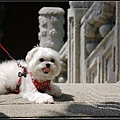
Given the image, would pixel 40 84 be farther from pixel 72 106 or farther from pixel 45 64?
pixel 72 106

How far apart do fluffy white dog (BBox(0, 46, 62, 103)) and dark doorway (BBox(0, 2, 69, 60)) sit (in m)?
12.0

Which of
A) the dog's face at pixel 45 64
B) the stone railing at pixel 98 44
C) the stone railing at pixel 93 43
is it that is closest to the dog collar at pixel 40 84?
the dog's face at pixel 45 64

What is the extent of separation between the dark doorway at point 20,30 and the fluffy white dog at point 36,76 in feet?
39.5

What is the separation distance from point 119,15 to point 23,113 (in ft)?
12.9

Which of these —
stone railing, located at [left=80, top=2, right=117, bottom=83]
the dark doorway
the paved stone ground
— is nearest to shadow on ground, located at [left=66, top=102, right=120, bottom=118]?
the paved stone ground

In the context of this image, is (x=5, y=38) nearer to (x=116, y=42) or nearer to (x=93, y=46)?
(x=93, y=46)

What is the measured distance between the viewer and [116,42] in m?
8.03

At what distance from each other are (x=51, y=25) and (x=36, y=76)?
719cm

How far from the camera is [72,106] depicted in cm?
484

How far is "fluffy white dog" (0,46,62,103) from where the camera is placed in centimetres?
534

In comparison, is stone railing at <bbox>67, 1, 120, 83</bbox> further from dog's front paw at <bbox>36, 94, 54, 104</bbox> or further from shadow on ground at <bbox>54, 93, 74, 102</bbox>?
dog's front paw at <bbox>36, 94, 54, 104</bbox>

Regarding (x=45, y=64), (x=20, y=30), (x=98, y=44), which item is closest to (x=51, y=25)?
(x=98, y=44)

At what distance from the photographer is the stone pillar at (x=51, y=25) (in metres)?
12.5

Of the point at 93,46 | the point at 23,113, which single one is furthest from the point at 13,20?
the point at 23,113
